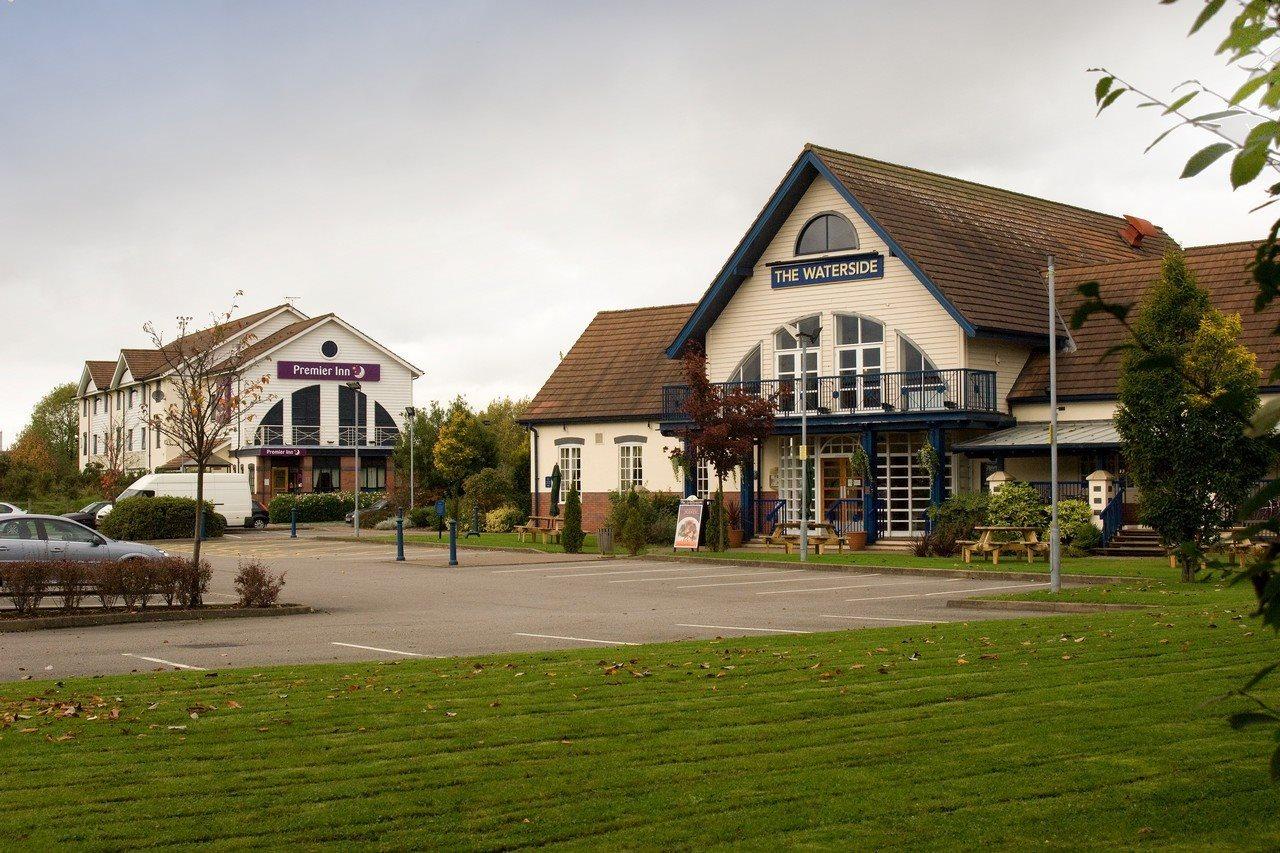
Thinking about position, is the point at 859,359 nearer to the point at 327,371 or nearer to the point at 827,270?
the point at 827,270

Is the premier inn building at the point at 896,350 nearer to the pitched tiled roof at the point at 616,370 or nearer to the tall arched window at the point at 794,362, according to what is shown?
the tall arched window at the point at 794,362

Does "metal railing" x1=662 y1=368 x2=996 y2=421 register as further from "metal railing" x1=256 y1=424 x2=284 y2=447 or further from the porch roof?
"metal railing" x1=256 y1=424 x2=284 y2=447

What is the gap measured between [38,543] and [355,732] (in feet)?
57.8

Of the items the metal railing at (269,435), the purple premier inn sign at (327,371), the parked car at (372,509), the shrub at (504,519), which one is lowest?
the shrub at (504,519)

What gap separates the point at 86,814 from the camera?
6926 mm

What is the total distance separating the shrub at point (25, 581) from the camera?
19.2 metres

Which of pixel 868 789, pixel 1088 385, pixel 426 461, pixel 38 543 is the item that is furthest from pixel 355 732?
pixel 426 461

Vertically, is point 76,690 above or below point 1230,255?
below

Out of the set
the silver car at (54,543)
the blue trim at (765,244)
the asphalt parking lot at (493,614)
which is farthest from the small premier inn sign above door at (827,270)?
the silver car at (54,543)

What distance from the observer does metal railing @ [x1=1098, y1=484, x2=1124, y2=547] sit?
32.8m

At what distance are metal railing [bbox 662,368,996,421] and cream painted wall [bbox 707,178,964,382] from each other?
0.57 meters

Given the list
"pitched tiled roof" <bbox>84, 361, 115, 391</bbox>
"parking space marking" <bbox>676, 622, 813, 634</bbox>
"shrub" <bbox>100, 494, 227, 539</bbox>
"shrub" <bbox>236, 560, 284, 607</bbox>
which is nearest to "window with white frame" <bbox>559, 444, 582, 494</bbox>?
"shrub" <bbox>100, 494, 227, 539</bbox>

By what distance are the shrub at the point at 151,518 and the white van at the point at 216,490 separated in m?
3.11

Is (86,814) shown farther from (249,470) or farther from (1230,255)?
(249,470)
